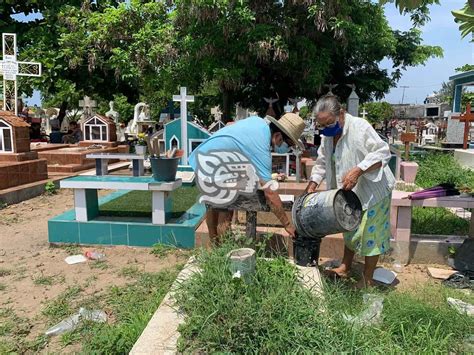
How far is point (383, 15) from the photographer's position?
531 inches

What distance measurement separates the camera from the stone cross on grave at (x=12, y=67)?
12484mm

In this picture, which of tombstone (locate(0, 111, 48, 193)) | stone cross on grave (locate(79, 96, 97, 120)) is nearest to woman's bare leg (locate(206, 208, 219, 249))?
tombstone (locate(0, 111, 48, 193))

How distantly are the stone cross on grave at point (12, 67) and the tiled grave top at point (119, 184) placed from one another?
9909 mm

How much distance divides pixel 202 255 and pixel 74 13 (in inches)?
558

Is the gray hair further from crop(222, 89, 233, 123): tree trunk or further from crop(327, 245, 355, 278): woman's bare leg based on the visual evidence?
crop(222, 89, 233, 123): tree trunk

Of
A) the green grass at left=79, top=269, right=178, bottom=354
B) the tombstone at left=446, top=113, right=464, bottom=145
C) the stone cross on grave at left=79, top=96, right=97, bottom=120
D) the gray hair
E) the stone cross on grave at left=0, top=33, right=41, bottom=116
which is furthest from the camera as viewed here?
the stone cross on grave at left=79, top=96, right=97, bottom=120

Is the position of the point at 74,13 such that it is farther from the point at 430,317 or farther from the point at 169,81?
the point at 430,317

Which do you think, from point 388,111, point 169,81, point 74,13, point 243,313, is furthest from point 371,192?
point 388,111

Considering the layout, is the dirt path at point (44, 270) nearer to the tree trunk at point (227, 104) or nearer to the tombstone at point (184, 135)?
the tombstone at point (184, 135)

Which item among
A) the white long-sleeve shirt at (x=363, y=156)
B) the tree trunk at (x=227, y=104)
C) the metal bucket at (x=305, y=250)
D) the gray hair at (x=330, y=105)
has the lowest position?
the metal bucket at (x=305, y=250)

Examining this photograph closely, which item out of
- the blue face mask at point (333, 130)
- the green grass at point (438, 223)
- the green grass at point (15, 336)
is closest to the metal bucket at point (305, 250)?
the blue face mask at point (333, 130)

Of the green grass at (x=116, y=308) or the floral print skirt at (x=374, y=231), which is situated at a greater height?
the floral print skirt at (x=374, y=231)

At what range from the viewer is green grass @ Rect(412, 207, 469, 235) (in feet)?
16.0

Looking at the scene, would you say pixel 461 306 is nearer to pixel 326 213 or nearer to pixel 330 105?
pixel 326 213
